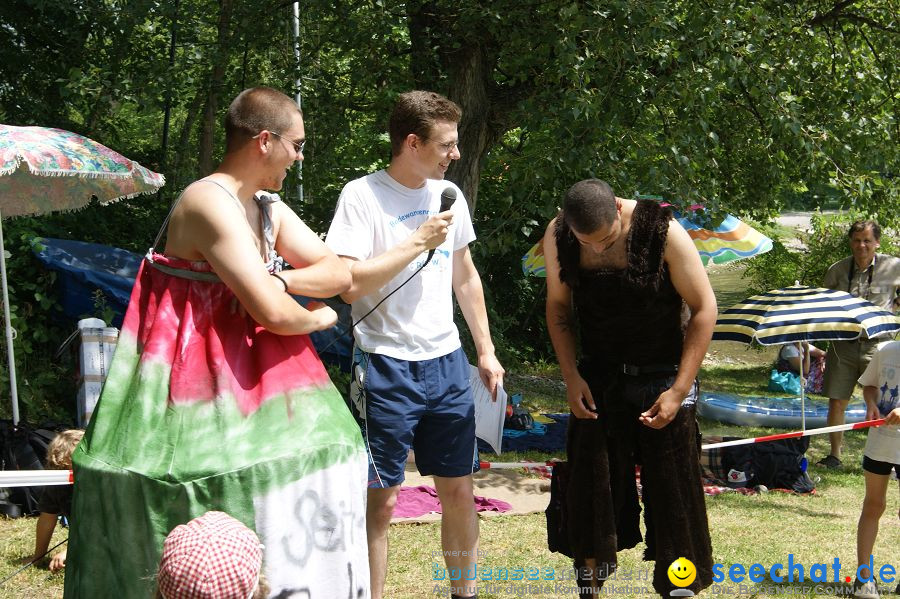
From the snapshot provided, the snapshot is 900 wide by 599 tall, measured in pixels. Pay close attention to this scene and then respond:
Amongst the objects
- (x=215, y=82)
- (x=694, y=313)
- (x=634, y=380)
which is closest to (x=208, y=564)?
(x=634, y=380)

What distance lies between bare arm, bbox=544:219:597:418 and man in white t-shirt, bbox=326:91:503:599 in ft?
1.38

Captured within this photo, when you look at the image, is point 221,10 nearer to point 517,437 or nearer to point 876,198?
point 517,437

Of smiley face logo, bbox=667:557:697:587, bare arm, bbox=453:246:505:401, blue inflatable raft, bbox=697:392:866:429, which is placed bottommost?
smiley face logo, bbox=667:557:697:587

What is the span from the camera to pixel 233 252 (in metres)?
2.43

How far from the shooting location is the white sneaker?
4.21 m

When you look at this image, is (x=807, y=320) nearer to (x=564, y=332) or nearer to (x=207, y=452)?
(x=564, y=332)

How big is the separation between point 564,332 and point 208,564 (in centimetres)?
→ 227

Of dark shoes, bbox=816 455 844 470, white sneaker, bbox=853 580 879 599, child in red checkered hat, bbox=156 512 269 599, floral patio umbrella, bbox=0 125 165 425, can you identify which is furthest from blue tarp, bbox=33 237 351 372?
child in red checkered hat, bbox=156 512 269 599

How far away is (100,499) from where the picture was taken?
7.79ft

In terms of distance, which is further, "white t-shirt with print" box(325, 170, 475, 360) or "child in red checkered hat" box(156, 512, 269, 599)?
"white t-shirt with print" box(325, 170, 475, 360)

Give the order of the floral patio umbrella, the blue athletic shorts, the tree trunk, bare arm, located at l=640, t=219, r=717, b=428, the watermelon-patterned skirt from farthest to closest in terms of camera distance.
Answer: the tree trunk < the floral patio umbrella < bare arm, located at l=640, t=219, r=717, b=428 < the blue athletic shorts < the watermelon-patterned skirt

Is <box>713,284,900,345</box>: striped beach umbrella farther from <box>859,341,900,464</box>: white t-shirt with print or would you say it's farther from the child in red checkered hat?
the child in red checkered hat

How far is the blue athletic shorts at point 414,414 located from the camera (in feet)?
11.2

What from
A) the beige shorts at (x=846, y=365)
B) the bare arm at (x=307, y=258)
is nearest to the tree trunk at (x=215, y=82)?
the beige shorts at (x=846, y=365)
